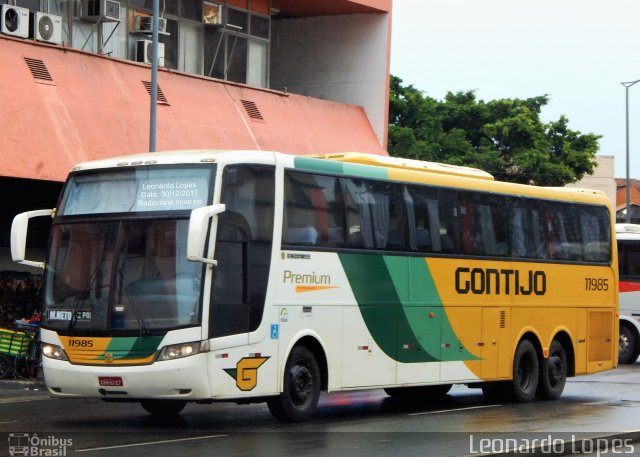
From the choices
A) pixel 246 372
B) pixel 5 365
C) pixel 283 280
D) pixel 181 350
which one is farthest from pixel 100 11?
pixel 181 350

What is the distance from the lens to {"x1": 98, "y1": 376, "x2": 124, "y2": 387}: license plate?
14617 mm

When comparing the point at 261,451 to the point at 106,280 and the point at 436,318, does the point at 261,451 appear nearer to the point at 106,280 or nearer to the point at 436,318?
the point at 106,280

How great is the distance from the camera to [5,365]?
891 inches

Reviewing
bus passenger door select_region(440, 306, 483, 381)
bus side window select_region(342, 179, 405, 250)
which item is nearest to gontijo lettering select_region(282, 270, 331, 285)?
bus side window select_region(342, 179, 405, 250)

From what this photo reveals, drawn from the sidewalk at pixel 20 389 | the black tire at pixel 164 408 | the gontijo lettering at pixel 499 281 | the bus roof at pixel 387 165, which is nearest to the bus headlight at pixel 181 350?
the bus roof at pixel 387 165

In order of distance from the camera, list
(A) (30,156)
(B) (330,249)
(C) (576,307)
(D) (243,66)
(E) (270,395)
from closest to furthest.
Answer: (E) (270,395) → (B) (330,249) → (C) (576,307) → (A) (30,156) → (D) (243,66)

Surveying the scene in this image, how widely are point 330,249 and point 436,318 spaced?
2.77 metres

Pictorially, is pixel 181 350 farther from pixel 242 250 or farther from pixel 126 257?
pixel 242 250

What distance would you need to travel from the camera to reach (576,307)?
2189 cm

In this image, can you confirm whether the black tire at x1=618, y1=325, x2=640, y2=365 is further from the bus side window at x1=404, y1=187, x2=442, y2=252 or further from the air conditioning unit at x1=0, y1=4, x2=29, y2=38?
the air conditioning unit at x1=0, y1=4, x2=29, y2=38

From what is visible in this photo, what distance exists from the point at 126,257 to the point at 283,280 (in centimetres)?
198

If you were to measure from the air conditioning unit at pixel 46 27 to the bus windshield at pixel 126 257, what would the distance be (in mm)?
11025

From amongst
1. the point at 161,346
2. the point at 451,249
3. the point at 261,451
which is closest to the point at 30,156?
the point at 451,249

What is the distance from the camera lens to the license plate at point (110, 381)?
48.0ft
